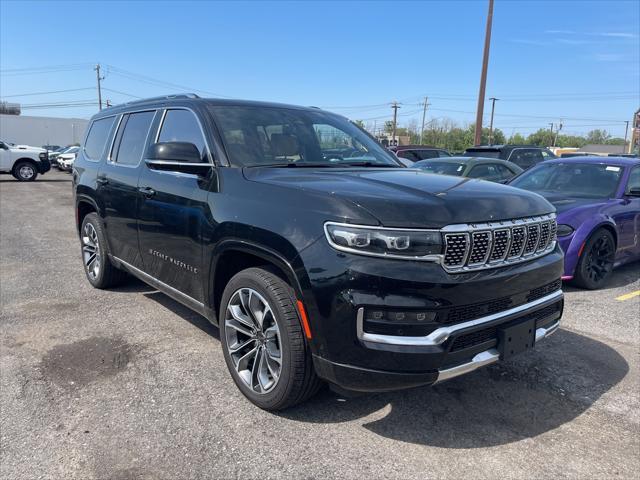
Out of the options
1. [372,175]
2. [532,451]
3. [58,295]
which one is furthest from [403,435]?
[58,295]

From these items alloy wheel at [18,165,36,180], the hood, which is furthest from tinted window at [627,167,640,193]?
alloy wheel at [18,165,36,180]

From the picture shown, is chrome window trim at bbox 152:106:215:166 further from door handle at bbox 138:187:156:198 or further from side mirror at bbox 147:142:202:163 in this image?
door handle at bbox 138:187:156:198

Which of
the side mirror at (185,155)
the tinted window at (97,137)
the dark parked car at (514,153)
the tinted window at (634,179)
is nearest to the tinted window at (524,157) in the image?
the dark parked car at (514,153)

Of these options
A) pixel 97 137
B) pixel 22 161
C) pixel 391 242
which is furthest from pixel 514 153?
pixel 22 161

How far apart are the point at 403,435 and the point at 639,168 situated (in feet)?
19.5

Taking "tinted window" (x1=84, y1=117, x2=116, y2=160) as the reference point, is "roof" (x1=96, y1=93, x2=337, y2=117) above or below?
above

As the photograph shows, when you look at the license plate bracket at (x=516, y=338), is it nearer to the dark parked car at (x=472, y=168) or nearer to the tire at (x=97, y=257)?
the tire at (x=97, y=257)

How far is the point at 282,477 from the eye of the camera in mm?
2453

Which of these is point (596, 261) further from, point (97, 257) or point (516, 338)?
point (97, 257)

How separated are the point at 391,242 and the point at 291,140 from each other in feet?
5.55

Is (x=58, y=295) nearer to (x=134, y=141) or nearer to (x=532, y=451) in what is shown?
(x=134, y=141)

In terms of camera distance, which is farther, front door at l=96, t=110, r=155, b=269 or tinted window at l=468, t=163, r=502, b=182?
tinted window at l=468, t=163, r=502, b=182

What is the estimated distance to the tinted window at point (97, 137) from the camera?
5234 millimetres

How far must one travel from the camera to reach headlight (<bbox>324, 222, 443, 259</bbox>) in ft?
7.95
